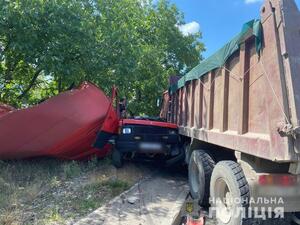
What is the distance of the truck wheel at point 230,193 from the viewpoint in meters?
3.82

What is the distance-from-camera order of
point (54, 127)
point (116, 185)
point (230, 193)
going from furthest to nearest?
point (54, 127), point (116, 185), point (230, 193)

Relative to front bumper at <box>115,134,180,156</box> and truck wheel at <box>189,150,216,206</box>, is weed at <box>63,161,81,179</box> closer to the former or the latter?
front bumper at <box>115,134,180,156</box>

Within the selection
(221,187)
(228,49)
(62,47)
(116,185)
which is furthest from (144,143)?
(228,49)

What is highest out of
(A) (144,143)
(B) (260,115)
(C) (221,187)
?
(B) (260,115)

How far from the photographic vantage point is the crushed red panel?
766 cm

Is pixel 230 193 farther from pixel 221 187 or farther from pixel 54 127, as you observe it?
pixel 54 127

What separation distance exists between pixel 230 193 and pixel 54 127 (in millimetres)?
4767

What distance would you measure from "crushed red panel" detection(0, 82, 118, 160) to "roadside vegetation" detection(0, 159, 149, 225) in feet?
1.24

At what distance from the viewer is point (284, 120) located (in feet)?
10.6

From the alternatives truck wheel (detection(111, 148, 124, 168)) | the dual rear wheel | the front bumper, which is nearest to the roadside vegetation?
truck wheel (detection(111, 148, 124, 168))

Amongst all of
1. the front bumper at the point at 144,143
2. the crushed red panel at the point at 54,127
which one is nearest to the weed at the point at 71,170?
the crushed red panel at the point at 54,127

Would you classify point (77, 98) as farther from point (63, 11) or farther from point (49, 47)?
point (63, 11)

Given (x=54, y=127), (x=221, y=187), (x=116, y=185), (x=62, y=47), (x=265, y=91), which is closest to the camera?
(x=265, y=91)

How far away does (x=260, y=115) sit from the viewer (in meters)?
3.72
